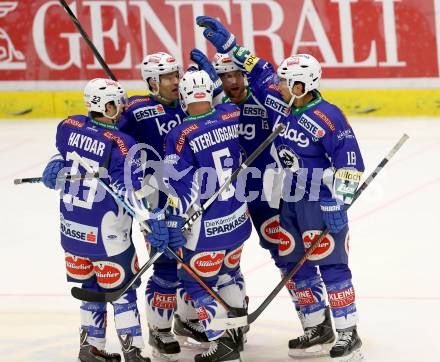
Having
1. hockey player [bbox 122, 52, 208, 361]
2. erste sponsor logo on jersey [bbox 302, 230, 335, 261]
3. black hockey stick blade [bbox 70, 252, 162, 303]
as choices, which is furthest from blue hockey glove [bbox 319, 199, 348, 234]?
hockey player [bbox 122, 52, 208, 361]

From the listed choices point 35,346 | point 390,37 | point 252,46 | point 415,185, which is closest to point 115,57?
point 252,46

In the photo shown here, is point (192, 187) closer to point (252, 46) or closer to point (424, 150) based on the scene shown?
point (424, 150)

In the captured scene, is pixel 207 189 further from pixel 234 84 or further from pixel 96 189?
pixel 234 84

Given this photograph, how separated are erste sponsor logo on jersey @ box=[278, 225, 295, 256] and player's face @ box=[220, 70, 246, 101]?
0.76 m

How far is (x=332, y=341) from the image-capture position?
6262 mm

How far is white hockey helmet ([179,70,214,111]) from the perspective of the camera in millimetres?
5805

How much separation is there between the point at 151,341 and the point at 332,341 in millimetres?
930

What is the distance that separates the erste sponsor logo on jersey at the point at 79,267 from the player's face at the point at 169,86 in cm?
93

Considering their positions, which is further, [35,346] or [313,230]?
[35,346]

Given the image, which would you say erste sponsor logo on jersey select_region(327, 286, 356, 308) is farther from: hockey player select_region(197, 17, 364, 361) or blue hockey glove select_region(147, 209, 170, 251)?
blue hockey glove select_region(147, 209, 170, 251)

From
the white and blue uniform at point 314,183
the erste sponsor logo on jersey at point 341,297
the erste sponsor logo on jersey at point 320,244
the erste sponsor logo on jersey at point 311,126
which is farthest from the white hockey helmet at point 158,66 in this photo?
the erste sponsor logo on jersey at point 341,297

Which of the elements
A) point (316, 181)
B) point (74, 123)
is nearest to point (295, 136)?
point (316, 181)

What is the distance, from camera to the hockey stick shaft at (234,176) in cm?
577

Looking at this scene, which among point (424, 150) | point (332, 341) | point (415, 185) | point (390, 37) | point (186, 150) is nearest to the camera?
point (186, 150)
